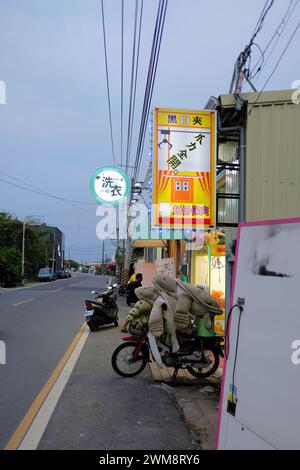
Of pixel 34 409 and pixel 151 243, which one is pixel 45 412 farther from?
pixel 151 243

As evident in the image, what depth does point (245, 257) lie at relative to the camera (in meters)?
3.58

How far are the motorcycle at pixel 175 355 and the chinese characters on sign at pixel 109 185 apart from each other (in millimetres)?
8797

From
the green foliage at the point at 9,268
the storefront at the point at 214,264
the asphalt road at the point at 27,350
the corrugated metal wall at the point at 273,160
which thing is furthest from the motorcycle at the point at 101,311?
the green foliage at the point at 9,268

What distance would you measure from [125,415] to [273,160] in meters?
4.23

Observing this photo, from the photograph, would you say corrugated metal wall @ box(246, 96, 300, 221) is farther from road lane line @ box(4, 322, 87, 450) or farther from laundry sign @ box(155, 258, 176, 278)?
laundry sign @ box(155, 258, 176, 278)

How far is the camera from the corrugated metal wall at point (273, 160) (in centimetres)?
702

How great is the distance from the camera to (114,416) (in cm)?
567

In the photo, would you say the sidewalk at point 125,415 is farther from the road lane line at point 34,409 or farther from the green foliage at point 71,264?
the green foliage at point 71,264

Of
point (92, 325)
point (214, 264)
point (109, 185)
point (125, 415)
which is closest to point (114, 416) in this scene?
point (125, 415)

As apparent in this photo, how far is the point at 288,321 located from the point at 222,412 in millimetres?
1110

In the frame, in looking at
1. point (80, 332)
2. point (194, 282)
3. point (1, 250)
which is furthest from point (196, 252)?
point (1, 250)

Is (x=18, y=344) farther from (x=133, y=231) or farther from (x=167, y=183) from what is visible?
(x=133, y=231)

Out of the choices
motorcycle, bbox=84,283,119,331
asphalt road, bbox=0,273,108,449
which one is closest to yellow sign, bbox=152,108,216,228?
asphalt road, bbox=0,273,108,449

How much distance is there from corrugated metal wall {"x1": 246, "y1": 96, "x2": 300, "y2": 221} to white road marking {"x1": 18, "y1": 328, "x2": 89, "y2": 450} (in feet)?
12.5
